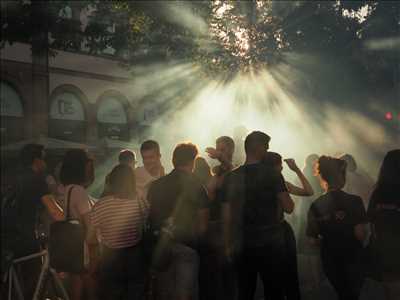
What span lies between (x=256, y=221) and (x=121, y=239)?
124 centimetres

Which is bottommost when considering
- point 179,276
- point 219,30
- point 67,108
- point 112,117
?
point 179,276

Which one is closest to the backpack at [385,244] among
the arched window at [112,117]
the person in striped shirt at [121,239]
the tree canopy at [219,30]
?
the person in striped shirt at [121,239]

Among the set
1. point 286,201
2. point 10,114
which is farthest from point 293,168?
point 10,114

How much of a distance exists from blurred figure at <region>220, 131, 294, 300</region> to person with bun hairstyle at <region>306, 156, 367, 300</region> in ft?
1.16

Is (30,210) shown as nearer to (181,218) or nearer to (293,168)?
(181,218)

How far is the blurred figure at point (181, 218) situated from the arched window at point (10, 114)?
18894 mm

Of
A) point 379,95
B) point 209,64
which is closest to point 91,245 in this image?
point 209,64

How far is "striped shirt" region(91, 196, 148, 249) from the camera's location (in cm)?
538

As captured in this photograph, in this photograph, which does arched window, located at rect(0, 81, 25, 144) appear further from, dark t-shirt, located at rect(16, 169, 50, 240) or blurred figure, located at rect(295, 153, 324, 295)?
dark t-shirt, located at rect(16, 169, 50, 240)

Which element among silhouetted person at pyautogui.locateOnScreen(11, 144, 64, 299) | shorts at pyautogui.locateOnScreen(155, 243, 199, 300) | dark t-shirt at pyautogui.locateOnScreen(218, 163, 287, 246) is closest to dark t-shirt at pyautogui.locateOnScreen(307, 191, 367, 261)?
dark t-shirt at pyautogui.locateOnScreen(218, 163, 287, 246)

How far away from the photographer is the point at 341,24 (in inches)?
1032

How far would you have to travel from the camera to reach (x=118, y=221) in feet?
17.7

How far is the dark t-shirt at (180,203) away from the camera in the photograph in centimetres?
553

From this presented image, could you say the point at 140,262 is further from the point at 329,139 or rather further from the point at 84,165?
the point at 329,139
